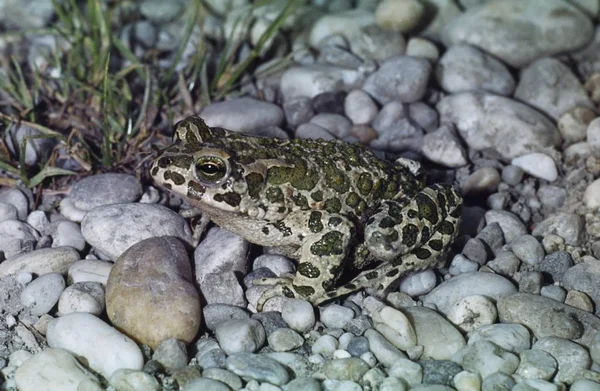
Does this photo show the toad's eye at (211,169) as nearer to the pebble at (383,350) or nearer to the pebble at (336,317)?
the pebble at (336,317)

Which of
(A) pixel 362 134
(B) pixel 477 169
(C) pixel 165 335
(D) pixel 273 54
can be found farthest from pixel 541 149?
(C) pixel 165 335

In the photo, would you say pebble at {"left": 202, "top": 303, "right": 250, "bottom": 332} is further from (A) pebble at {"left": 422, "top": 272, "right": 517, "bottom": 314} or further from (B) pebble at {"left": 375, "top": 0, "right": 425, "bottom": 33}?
(B) pebble at {"left": 375, "top": 0, "right": 425, "bottom": 33}

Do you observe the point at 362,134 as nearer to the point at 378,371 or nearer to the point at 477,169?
the point at 477,169

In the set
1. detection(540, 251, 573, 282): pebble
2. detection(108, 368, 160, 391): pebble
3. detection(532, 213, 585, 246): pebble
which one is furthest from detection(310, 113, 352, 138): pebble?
detection(108, 368, 160, 391): pebble

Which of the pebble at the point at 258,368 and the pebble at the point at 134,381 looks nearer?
the pebble at the point at 134,381

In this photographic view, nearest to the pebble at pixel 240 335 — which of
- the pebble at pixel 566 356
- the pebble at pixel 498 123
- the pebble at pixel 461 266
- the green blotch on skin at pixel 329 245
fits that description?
the green blotch on skin at pixel 329 245

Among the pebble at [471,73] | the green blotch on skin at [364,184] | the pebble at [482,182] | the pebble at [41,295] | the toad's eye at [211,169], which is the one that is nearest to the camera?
the toad's eye at [211,169]
